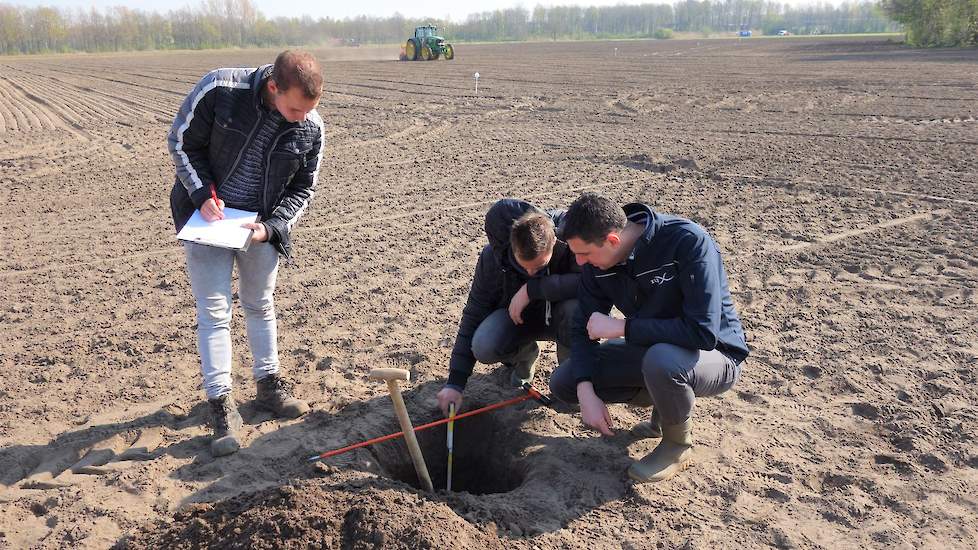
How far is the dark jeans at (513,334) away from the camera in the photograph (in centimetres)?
410

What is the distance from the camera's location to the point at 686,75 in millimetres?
23188

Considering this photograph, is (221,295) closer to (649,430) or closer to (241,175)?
(241,175)

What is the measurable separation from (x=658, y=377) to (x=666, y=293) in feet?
1.22

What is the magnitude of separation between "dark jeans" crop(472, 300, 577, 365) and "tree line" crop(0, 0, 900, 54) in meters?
36.0

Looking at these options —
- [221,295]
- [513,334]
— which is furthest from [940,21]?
[221,295]

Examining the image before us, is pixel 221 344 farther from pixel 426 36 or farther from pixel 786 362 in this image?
pixel 426 36

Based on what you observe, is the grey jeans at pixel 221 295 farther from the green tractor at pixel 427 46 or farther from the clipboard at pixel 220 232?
the green tractor at pixel 427 46

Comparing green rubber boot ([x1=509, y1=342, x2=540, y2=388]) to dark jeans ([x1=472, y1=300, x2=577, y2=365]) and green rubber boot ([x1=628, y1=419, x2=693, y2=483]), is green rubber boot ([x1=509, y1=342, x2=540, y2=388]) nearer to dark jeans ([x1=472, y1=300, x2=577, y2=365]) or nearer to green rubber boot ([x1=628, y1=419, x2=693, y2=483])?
dark jeans ([x1=472, y1=300, x2=577, y2=365])

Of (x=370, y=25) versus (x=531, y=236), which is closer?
(x=531, y=236)

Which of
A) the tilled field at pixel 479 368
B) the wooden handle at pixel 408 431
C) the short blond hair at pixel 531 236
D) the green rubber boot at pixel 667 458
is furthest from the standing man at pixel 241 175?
the green rubber boot at pixel 667 458

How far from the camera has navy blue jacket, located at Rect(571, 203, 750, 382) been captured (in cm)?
324

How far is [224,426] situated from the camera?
3836 millimetres

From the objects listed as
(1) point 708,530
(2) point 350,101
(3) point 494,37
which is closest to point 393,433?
(1) point 708,530

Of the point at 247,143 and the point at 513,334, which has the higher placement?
the point at 247,143
